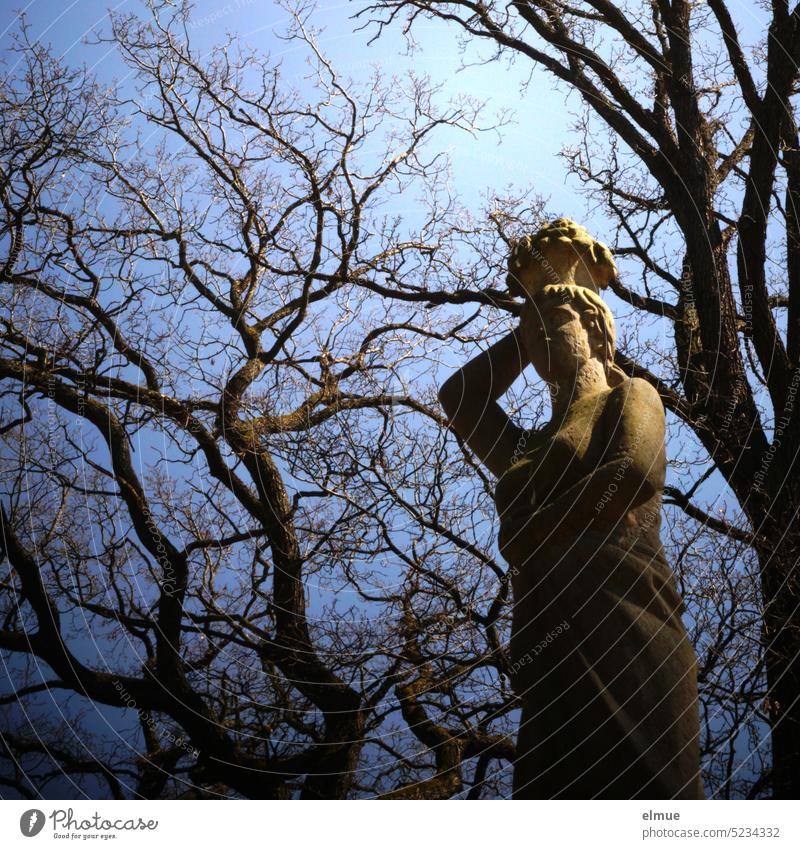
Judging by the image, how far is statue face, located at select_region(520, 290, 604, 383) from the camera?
6.55m

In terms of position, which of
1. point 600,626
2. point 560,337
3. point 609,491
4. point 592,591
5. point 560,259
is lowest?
point 600,626

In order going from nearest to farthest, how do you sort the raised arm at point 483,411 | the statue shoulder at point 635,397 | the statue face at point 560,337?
the statue shoulder at point 635,397 → the statue face at point 560,337 → the raised arm at point 483,411

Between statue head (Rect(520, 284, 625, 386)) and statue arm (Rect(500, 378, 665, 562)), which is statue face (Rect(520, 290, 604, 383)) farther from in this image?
statue arm (Rect(500, 378, 665, 562))

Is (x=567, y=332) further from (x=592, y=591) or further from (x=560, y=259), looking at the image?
(x=592, y=591)

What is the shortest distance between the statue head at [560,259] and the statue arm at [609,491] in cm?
135

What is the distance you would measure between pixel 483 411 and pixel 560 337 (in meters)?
0.70

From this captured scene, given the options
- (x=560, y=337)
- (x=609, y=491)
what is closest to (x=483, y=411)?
(x=560, y=337)

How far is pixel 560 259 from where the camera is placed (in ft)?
23.1

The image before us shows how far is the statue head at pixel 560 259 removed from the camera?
7004 millimetres

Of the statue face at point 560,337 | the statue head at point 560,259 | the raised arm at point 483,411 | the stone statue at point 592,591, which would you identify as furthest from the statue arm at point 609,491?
the statue head at point 560,259

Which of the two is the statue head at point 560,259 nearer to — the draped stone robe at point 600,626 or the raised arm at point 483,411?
the raised arm at point 483,411

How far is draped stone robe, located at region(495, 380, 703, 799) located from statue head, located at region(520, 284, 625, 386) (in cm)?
47

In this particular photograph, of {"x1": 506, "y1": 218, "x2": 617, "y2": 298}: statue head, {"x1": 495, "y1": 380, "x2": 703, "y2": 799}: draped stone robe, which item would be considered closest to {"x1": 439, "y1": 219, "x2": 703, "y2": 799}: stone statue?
{"x1": 495, "y1": 380, "x2": 703, "y2": 799}: draped stone robe
